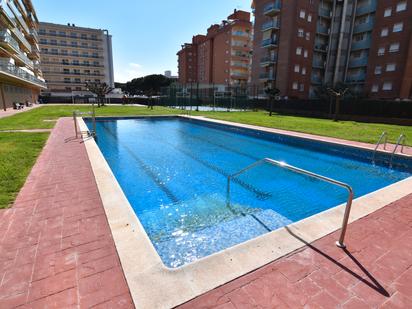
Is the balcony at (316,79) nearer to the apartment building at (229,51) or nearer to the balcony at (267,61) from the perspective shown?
the balcony at (267,61)

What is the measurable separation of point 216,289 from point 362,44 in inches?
1669

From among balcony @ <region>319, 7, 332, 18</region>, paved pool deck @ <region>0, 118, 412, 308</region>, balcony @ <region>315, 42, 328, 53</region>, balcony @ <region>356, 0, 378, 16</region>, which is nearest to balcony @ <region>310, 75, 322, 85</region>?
balcony @ <region>315, 42, 328, 53</region>

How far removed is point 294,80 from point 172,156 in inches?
1260

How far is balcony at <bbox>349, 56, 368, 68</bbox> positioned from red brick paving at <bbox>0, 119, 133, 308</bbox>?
40.6 metres

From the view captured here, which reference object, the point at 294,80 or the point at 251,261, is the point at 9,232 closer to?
the point at 251,261

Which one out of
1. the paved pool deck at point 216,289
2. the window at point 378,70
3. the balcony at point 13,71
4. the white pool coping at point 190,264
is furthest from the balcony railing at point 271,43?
the paved pool deck at point 216,289

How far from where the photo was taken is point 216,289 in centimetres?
204

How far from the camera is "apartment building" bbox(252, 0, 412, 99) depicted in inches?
1147

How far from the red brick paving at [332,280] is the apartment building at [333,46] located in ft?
115

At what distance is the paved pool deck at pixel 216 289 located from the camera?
1938 mm

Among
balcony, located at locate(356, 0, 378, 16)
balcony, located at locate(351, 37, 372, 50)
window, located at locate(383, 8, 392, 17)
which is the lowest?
balcony, located at locate(351, 37, 372, 50)

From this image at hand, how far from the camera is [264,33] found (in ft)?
124

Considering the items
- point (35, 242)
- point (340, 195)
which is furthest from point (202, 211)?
point (340, 195)

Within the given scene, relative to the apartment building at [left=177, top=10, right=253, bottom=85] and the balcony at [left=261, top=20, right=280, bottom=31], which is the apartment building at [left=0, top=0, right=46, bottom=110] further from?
the apartment building at [left=177, top=10, right=253, bottom=85]
